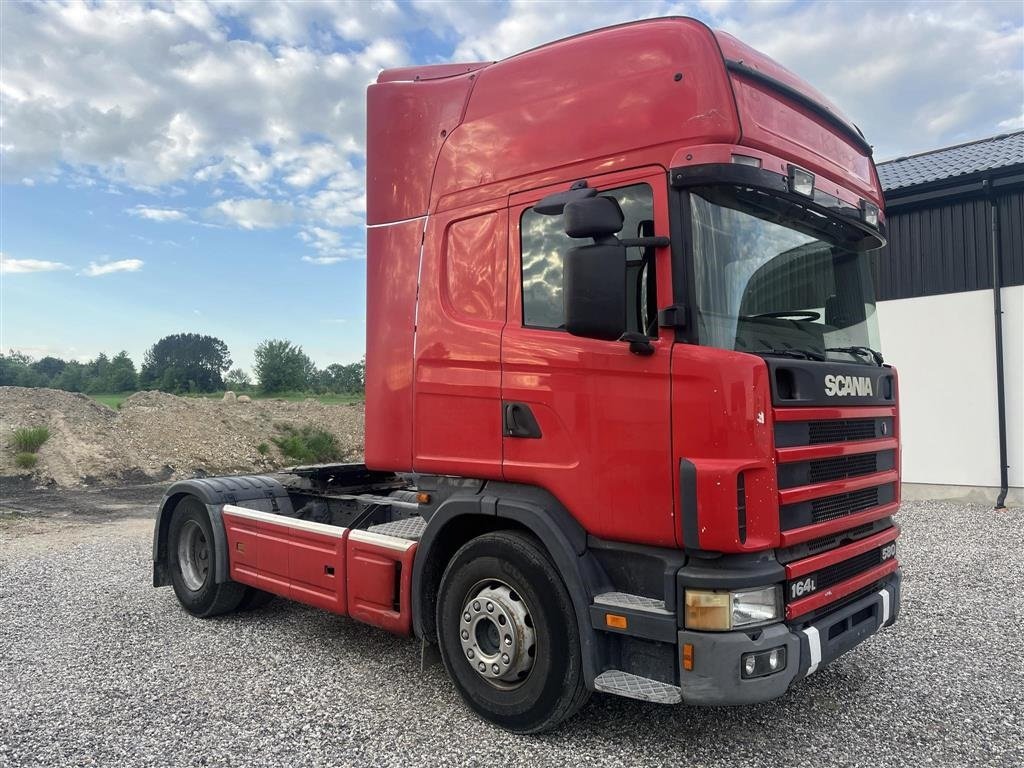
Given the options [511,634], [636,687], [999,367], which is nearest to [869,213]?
[636,687]

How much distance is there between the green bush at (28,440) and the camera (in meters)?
18.4

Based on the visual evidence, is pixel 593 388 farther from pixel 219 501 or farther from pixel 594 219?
pixel 219 501

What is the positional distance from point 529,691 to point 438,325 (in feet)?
6.69

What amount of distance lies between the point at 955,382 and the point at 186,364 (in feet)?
193

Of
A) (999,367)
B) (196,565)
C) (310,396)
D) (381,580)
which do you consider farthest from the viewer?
(310,396)

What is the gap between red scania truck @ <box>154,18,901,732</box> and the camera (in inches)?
124

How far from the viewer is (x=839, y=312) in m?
4.04

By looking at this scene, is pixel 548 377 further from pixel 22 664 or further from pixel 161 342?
pixel 161 342

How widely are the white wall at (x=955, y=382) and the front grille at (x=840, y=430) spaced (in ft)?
30.3

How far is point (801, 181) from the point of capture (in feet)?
11.7

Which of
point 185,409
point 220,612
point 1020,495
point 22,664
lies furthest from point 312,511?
point 185,409

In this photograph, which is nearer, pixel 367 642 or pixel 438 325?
pixel 438 325

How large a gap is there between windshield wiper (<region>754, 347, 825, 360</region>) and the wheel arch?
122 cm

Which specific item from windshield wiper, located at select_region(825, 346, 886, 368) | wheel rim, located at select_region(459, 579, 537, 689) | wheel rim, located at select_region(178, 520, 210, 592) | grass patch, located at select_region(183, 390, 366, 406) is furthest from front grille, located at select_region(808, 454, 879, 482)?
grass patch, located at select_region(183, 390, 366, 406)
